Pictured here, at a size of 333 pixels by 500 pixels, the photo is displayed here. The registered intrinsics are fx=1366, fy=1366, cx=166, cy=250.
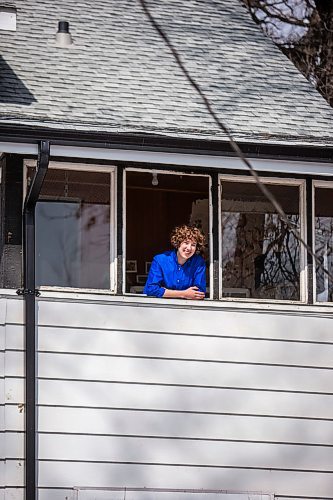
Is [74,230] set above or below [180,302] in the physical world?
above

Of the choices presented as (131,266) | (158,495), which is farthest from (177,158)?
(158,495)

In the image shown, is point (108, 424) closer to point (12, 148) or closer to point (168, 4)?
point (12, 148)

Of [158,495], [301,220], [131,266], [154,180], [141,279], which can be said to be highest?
[154,180]

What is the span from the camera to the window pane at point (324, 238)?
12.7 m

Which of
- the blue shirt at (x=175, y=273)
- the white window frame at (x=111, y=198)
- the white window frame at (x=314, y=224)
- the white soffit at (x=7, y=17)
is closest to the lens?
the white window frame at (x=111, y=198)

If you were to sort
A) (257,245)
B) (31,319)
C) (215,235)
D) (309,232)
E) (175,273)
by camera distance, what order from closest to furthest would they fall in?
(31,319), (175,273), (215,235), (309,232), (257,245)

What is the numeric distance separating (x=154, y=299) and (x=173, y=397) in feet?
2.83

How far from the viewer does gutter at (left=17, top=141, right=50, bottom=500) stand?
37.0 feet

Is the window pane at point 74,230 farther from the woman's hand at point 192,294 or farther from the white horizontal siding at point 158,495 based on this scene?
the white horizontal siding at point 158,495

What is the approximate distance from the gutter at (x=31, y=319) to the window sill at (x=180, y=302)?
14cm

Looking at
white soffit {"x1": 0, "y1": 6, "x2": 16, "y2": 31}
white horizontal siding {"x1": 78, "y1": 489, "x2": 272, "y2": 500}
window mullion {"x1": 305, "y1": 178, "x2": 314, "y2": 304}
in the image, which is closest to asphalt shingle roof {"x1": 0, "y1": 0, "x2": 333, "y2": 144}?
white soffit {"x1": 0, "y1": 6, "x2": 16, "y2": 31}

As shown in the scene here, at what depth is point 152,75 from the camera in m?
13.3

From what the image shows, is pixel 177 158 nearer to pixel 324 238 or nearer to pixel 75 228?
pixel 75 228

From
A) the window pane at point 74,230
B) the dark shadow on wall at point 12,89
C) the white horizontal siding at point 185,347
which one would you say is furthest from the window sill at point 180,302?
the dark shadow on wall at point 12,89
